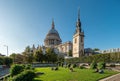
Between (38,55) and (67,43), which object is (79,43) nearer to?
(38,55)

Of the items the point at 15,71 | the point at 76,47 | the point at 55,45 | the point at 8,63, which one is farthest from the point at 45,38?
the point at 15,71

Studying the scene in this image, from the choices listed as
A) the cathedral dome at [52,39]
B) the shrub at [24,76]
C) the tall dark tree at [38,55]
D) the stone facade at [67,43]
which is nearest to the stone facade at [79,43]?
the stone facade at [67,43]

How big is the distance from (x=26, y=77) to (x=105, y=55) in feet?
131

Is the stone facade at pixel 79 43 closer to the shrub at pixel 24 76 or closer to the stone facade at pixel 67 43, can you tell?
the stone facade at pixel 67 43

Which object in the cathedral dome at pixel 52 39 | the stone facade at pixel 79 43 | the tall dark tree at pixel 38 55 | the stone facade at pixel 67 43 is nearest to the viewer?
the tall dark tree at pixel 38 55

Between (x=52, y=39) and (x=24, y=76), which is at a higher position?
(x=52, y=39)

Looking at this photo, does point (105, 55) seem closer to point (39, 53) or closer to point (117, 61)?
point (117, 61)

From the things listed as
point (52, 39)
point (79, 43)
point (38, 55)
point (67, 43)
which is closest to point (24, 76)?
A: point (38, 55)

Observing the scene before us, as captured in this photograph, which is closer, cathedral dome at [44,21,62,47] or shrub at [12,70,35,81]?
shrub at [12,70,35,81]

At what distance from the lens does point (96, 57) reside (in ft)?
188

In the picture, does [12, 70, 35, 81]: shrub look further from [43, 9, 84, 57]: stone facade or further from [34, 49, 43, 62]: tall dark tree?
[43, 9, 84, 57]: stone facade

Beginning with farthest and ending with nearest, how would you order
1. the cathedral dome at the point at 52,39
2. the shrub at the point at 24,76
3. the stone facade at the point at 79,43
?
the cathedral dome at the point at 52,39 → the stone facade at the point at 79,43 → the shrub at the point at 24,76

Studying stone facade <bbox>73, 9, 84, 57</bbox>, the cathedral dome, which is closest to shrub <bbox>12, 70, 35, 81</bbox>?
stone facade <bbox>73, 9, 84, 57</bbox>

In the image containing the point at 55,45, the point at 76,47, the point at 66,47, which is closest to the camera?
the point at 76,47
